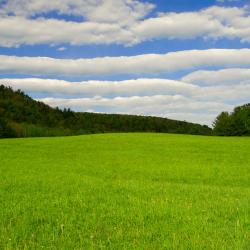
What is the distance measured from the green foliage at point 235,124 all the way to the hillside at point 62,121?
12892mm

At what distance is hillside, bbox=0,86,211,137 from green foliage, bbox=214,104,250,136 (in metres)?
12.9

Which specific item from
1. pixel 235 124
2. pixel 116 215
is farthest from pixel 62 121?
pixel 116 215

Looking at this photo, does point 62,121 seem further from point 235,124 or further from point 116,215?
point 116,215

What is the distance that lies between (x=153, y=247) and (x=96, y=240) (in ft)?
4.76

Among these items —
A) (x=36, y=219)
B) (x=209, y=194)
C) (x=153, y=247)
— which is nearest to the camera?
(x=153, y=247)

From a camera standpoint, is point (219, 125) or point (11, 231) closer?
point (11, 231)

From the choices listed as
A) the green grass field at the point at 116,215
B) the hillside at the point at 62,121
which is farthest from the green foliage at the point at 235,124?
the green grass field at the point at 116,215

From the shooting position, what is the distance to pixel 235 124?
13262cm

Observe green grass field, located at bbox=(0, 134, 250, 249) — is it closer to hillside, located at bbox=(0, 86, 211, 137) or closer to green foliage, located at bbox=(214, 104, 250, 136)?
hillside, located at bbox=(0, 86, 211, 137)

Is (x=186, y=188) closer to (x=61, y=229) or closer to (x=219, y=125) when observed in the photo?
(x=61, y=229)

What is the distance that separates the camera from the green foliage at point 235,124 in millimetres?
129375

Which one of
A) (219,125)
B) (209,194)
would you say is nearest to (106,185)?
(209,194)

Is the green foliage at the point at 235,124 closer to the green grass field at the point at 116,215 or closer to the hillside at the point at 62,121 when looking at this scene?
the hillside at the point at 62,121

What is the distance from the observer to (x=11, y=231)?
11.6 m
